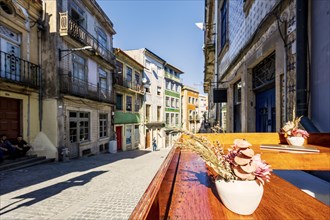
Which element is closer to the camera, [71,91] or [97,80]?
[71,91]

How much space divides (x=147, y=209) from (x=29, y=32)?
1245cm

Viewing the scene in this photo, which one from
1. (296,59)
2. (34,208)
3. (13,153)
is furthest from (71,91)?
(296,59)

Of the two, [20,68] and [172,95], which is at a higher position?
[172,95]

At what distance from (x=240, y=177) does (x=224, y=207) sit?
7.9 inches

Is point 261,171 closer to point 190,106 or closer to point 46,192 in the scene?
point 46,192

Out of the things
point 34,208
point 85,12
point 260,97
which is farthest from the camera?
point 85,12

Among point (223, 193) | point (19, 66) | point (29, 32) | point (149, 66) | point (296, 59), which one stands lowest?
point (223, 193)

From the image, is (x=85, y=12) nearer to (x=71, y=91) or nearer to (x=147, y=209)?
(x=71, y=91)

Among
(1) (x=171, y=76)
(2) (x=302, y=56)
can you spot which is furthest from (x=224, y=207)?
(1) (x=171, y=76)

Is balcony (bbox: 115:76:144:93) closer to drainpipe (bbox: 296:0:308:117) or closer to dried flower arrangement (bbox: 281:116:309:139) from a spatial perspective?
drainpipe (bbox: 296:0:308:117)

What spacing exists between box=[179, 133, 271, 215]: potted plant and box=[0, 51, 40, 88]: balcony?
33.5 ft

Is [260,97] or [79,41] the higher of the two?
[79,41]

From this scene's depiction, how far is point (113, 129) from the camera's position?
1753 centimetres

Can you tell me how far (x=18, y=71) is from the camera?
948 centimetres
